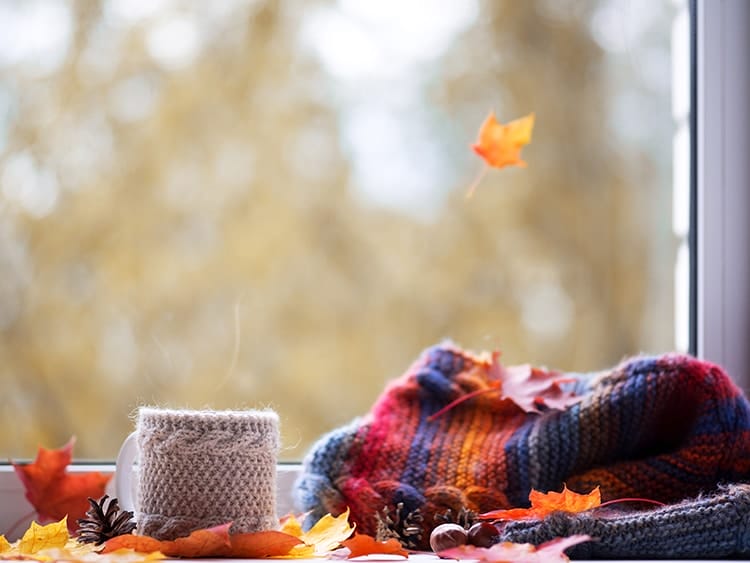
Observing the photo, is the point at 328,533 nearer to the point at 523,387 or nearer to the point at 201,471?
A: the point at 201,471

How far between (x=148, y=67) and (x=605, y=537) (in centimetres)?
88

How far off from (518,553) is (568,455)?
0.18 meters

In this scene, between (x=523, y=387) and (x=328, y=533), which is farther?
(x=523, y=387)

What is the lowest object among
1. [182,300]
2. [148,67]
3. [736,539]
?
[736,539]

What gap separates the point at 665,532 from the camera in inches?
25.9

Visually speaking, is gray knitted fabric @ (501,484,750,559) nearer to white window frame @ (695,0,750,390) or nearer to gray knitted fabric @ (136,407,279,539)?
gray knitted fabric @ (136,407,279,539)

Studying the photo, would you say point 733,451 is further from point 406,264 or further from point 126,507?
point 406,264

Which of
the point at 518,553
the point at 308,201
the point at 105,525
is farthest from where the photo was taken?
the point at 308,201

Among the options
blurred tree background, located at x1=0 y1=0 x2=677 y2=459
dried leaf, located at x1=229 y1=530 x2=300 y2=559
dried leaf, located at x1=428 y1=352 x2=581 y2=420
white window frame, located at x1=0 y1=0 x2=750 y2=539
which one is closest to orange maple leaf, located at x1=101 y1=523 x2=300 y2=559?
dried leaf, located at x1=229 y1=530 x2=300 y2=559

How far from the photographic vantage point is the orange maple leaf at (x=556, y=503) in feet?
2.19

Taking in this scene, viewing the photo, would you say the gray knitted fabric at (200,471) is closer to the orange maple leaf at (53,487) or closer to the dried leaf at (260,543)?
the dried leaf at (260,543)

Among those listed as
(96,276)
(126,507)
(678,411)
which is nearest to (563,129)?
(678,411)

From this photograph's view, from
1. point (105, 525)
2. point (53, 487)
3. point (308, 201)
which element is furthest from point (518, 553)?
point (308, 201)

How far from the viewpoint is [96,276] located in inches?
44.3
